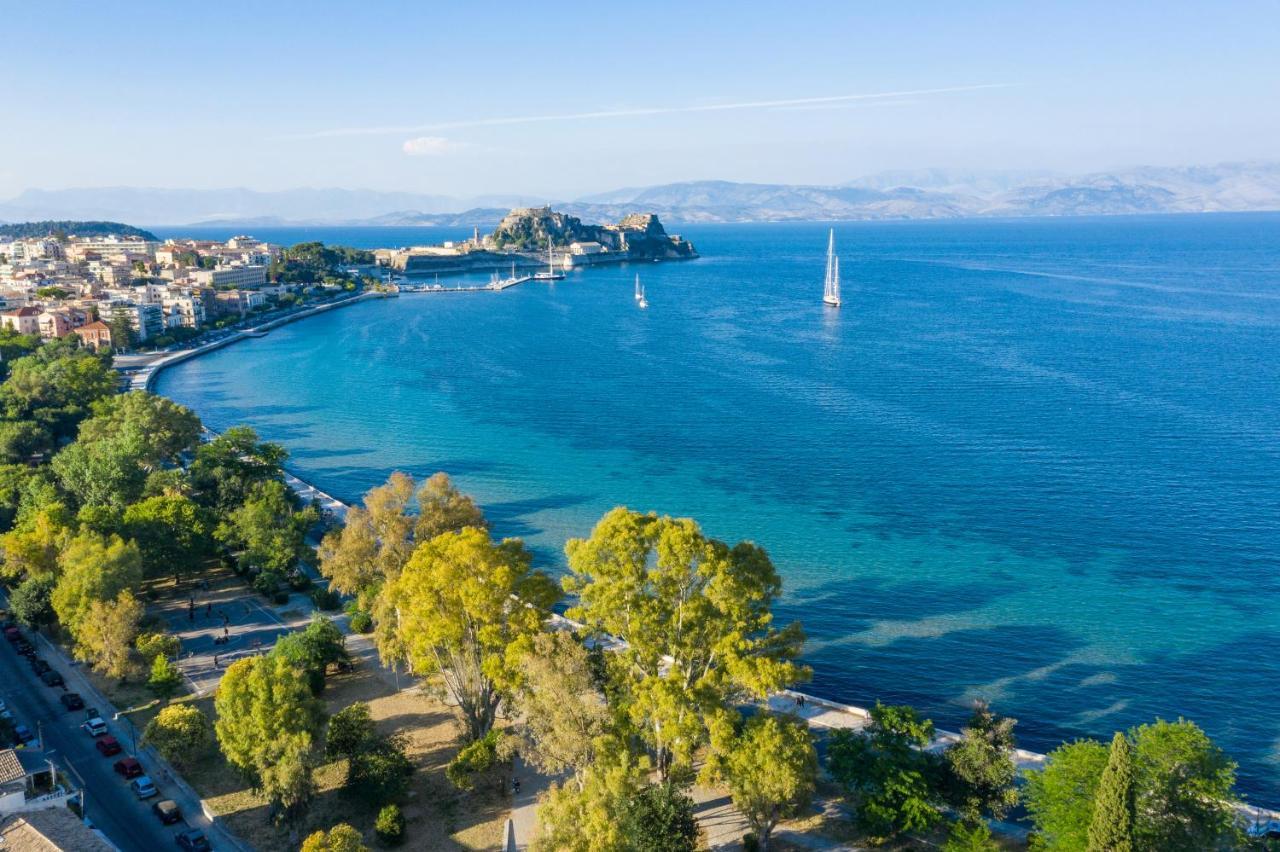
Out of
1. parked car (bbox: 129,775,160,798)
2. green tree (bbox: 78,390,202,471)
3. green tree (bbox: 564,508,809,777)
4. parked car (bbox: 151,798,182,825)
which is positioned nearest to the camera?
green tree (bbox: 564,508,809,777)

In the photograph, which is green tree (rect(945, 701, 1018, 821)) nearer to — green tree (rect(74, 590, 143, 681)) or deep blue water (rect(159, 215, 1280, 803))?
deep blue water (rect(159, 215, 1280, 803))

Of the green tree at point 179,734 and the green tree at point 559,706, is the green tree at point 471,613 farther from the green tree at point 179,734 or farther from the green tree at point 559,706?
the green tree at point 179,734

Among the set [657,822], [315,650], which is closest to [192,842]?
[315,650]

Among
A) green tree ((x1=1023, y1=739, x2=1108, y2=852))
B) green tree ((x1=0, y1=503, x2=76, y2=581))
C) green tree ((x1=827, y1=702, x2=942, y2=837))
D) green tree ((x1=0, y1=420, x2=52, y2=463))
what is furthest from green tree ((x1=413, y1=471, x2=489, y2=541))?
green tree ((x1=0, y1=420, x2=52, y2=463))

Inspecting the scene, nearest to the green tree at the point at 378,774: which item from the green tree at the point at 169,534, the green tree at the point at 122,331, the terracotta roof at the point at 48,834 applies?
the terracotta roof at the point at 48,834

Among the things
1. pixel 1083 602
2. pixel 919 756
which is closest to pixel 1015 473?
pixel 1083 602

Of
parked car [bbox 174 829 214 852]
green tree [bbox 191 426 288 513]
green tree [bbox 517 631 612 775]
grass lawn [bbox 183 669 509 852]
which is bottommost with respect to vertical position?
grass lawn [bbox 183 669 509 852]

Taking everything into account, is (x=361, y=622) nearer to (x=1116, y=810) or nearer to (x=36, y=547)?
(x=36, y=547)

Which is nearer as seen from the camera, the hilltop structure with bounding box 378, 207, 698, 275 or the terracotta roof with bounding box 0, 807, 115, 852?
the terracotta roof with bounding box 0, 807, 115, 852
